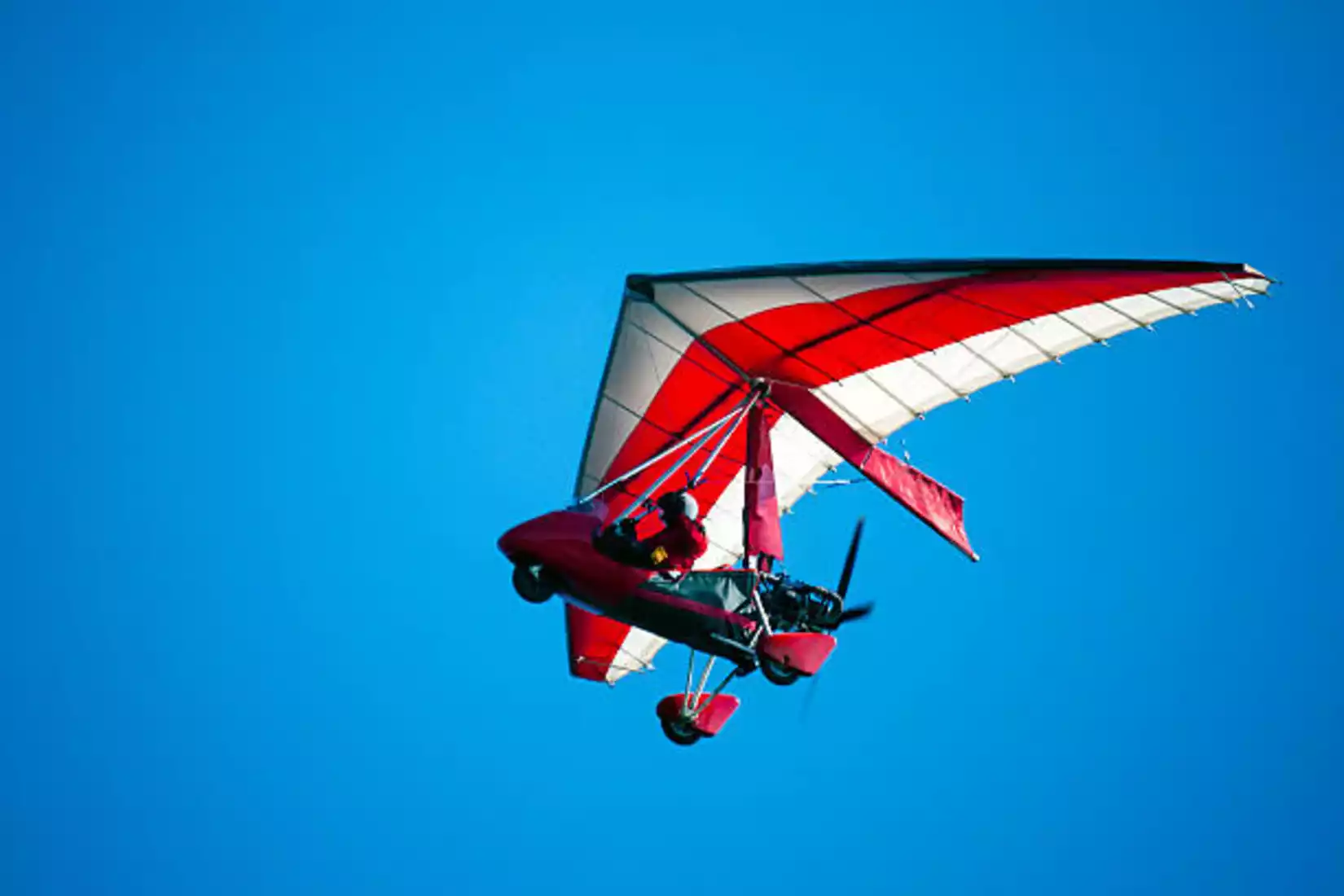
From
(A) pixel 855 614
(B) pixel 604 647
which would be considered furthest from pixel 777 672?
(B) pixel 604 647

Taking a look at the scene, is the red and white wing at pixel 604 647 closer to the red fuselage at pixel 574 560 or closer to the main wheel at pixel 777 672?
the red fuselage at pixel 574 560

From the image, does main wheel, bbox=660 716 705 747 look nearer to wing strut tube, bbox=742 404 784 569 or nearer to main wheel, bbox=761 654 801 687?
main wheel, bbox=761 654 801 687

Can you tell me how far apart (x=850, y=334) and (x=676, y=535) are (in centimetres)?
322

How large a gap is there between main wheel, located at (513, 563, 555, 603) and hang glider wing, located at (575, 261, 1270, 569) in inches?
123

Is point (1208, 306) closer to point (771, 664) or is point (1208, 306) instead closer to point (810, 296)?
point (810, 296)

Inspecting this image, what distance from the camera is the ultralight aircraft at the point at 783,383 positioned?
1305 centimetres

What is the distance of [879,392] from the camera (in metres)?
15.9

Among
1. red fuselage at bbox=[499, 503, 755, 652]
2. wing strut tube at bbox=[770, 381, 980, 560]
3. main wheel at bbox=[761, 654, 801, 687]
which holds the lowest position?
main wheel at bbox=[761, 654, 801, 687]

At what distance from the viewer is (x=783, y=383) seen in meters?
15.5

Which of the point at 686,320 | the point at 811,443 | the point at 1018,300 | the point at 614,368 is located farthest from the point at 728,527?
the point at 1018,300

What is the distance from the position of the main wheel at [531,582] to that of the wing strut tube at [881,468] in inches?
148

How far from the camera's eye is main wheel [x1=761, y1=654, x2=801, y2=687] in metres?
13.2

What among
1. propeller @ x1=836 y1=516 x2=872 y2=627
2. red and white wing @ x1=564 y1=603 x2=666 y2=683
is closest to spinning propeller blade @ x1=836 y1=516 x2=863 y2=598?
propeller @ x1=836 y1=516 x2=872 y2=627

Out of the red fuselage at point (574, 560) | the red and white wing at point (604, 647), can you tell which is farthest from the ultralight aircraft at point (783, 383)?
the red and white wing at point (604, 647)
